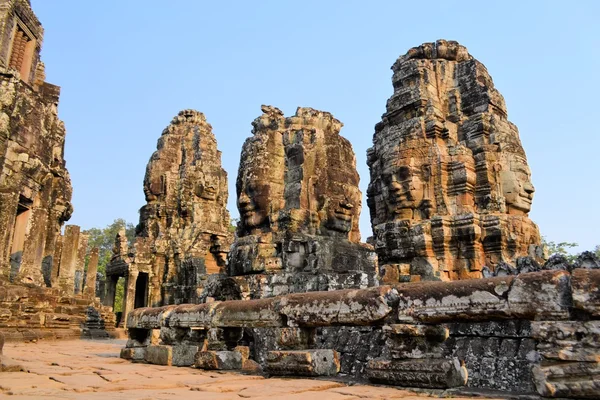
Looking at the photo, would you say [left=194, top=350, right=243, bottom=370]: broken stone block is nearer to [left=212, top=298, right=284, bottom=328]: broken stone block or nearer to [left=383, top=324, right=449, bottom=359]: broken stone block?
[left=212, top=298, right=284, bottom=328]: broken stone block

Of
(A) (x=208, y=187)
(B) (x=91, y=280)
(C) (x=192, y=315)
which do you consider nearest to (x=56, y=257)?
(B) (x=91, y=280)

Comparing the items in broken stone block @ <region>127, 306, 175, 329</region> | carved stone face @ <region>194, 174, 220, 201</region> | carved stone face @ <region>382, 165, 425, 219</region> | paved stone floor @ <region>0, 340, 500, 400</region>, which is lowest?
paved stone floor @ <region>0, 340, 500, 400</region>

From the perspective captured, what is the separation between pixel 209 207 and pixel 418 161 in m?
16.8

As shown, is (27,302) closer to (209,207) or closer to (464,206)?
(464,206)

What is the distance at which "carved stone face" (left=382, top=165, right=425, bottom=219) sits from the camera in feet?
48.2

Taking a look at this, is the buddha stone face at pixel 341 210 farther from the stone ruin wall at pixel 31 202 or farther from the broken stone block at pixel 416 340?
the stone ruin wall at pixel 31 202

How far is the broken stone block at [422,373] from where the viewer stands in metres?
3.82

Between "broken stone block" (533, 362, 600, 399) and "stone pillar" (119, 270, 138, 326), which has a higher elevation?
"stone pillar" (119, 270, 138, 326)

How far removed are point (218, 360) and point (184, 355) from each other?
0.85 meters

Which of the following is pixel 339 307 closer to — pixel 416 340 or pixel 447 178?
pixel 416 340

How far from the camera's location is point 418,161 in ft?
48.8

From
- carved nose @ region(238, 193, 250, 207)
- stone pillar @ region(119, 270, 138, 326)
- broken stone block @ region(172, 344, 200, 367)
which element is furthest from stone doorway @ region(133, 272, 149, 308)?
broken stone block @ region(172, 344, 200, 367)

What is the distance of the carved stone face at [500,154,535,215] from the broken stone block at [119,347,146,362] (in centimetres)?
1123

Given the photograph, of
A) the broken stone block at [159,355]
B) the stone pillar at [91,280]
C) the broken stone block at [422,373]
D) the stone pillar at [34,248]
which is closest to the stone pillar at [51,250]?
the stone pillar at [34,248]
